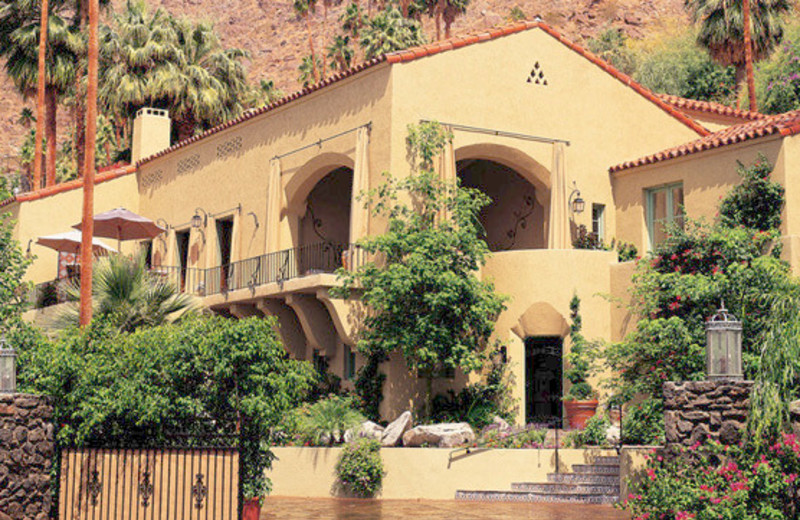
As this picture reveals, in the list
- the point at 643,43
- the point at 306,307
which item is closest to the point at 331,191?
the point at 306,307

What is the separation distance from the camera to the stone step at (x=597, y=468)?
2120 centimetres

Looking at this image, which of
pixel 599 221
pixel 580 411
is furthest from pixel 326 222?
pixel 580 411

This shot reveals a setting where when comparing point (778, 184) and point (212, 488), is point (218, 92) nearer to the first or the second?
point (778, 184)

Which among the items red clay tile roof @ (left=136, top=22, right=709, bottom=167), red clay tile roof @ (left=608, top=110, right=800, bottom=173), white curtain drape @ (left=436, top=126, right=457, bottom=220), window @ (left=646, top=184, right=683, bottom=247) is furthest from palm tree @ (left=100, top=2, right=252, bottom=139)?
window @ (left=646, top=184, right=683, bottom=247)

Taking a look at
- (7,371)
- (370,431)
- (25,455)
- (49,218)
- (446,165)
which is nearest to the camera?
(25,455)

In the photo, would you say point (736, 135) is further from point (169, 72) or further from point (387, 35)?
point (387, 35)

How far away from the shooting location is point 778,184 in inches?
925

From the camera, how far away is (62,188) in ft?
107

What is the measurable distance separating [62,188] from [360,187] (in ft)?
37.4

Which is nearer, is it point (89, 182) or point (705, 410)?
point (705, 410)

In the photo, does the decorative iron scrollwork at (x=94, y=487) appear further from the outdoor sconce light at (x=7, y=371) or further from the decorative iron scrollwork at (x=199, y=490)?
the outdoor sconce light at (x=7, y=371)

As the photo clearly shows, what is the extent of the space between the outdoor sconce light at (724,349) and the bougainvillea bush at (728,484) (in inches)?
34.1

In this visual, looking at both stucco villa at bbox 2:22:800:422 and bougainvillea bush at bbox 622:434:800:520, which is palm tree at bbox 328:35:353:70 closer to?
stucco villa at bbox 2:22:800:422

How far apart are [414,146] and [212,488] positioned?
36.5 ft
